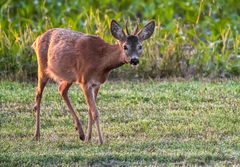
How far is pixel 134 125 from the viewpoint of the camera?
40.8 feet

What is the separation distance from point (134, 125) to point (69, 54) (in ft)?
4.13

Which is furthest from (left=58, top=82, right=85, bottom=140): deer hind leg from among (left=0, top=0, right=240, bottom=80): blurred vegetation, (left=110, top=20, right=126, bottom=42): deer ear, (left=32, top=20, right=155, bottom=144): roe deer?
(left=0, top=0, right=240, bottom=80): blurred vegetation

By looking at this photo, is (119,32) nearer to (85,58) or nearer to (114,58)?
(114,58)

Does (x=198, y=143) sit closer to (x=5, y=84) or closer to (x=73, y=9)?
(x=5, y=84)

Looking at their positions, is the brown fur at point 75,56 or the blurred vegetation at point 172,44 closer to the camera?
the brown fur at point 75,56

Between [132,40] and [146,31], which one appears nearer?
[132,40]

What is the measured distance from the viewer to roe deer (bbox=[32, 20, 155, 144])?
1156 centimetres

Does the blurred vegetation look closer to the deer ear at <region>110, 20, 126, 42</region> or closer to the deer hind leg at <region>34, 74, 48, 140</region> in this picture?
the deer hind leg at <region>34, 74, 48, 140</region>

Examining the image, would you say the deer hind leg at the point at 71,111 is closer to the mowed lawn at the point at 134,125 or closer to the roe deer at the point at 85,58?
the roe deer at the point at 85,58

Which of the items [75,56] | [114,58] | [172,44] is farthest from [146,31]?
[172,44]

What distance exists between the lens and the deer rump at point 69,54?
11.8 meters

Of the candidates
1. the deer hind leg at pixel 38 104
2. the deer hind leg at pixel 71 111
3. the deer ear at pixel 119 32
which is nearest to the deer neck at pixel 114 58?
the deer ear at pixel 119 32

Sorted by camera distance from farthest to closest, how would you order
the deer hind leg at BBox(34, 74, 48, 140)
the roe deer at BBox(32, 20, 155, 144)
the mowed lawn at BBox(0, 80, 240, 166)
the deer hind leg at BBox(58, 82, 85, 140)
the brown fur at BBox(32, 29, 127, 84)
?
the deer hind leg at BBox(34, 74, 48, 140) < the deer hind leg at BBox(58, 82, 85, 140) < the brown fur at BBox(32, 29, 127, 84) < the roe deer at BBox(32, 20, 155, 144) < the mowed lawn at BBox(0, 80, 240, 166)

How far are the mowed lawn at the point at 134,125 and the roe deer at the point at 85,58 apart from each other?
1.37 ft
